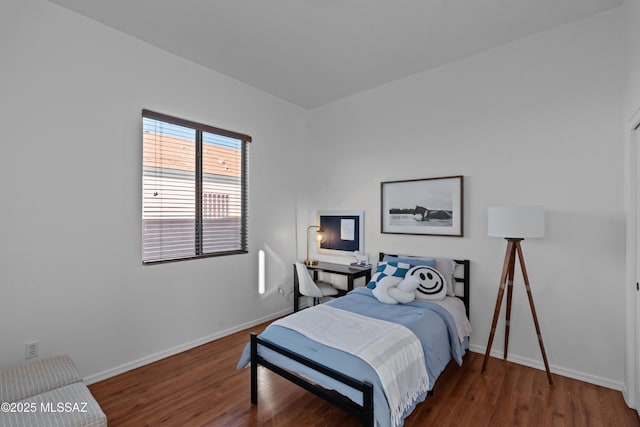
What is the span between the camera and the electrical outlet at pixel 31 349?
7.48 ft

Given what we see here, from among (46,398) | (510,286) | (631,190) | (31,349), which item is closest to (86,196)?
(31,349)

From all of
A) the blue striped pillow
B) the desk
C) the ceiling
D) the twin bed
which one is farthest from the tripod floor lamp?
the ceiling

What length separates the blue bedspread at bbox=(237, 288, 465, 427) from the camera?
178cm

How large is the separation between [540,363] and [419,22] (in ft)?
10.3

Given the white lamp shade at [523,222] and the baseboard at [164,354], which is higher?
the white lamp shade at [523,222]

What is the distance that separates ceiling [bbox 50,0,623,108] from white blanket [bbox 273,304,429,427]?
243 centimetres

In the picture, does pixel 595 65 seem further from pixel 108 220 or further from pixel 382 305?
pixel 108 220

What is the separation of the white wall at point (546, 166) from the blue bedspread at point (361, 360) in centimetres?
84

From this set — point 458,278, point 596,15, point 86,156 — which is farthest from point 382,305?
point 596,15

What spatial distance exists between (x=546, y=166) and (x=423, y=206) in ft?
3.78

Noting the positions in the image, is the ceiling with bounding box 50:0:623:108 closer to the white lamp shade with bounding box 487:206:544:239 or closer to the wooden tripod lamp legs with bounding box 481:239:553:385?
the white lamp shade with bounding box 487:206:544:239

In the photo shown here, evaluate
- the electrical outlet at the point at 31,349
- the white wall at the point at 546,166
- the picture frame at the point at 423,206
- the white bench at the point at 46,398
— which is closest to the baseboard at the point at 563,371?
the white wall at the point at 546,166

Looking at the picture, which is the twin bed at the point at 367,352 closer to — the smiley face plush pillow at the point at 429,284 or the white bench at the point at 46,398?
the smiley face plush pillow at the point at 429,284

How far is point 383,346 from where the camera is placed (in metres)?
1.95
